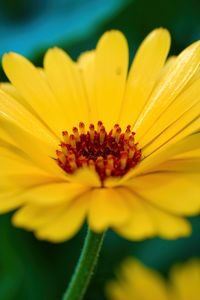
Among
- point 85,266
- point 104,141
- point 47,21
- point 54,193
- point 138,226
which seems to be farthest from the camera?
point 47,21

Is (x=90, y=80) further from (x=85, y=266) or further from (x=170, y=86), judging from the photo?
(x=85, y=266)

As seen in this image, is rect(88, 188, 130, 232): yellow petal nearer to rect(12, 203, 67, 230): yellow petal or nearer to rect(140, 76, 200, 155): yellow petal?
rect(12, 203, 67, 230): yellow petal

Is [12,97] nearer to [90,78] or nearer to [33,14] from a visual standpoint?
[90,78]

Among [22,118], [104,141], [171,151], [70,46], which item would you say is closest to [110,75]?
[104,141]

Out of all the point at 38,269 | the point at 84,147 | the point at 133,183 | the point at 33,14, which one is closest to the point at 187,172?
the point at 133,183

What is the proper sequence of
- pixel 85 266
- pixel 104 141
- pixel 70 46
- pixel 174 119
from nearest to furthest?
pixel 85 266
pixel 174 119
pixel 104 141
pixel 70 46

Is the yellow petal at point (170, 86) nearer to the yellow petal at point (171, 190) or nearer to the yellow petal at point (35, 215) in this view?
the yellow petal at point (171, 190)

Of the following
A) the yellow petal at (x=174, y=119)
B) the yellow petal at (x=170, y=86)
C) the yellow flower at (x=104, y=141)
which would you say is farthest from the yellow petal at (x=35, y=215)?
the yellow petal at (x=170, y=86)

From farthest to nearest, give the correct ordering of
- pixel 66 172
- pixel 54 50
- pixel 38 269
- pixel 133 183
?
pixel 38 269 < pixel 54 50 < pixel 66 172 < pixel 133 183
